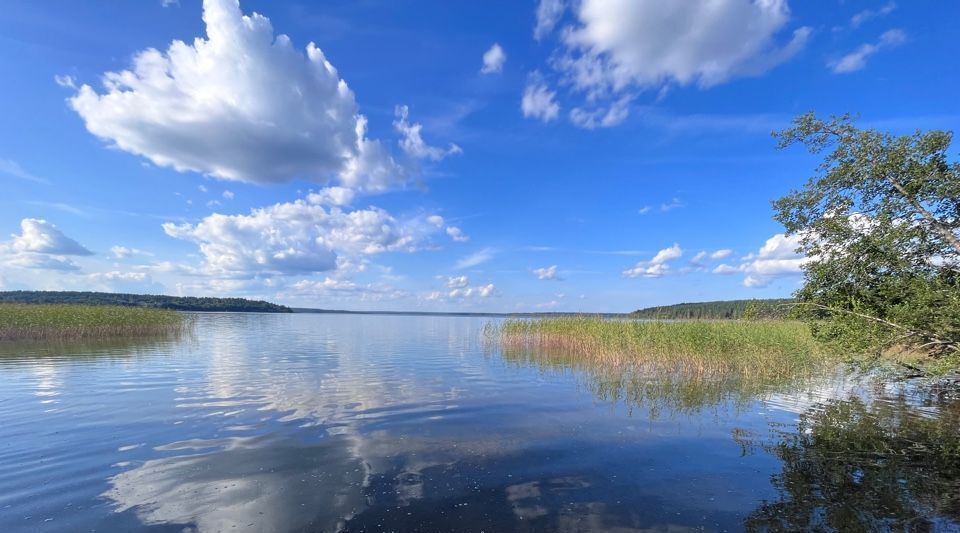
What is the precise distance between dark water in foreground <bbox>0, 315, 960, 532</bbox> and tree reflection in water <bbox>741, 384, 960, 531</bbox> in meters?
0.05

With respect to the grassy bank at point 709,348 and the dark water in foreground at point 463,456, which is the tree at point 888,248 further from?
the grassy bank at point 709,348

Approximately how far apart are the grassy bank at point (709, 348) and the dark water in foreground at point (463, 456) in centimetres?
300

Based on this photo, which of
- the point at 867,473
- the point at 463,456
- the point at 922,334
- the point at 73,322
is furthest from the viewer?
the point at 73,322

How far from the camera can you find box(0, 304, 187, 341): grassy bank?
3008 cm

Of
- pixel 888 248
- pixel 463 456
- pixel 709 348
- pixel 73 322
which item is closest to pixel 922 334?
pixel 888 248

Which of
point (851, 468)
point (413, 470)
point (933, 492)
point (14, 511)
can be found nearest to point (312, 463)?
point (413, 470)

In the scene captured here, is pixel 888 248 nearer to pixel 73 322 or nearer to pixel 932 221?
pixel 932 221

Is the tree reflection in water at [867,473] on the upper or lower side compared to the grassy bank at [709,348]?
lower

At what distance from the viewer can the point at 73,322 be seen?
31.6m

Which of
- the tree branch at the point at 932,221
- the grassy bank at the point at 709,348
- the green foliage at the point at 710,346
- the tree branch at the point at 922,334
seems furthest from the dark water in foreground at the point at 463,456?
the tree branch at the point at 932,221

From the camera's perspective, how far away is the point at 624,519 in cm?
661

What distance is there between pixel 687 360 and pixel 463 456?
15.4 meters

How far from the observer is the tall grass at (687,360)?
16.6 meters

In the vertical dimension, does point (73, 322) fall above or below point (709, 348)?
above
